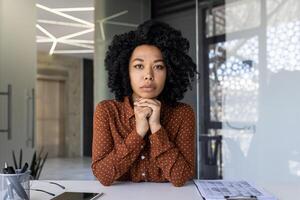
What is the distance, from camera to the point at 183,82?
117 centimetres

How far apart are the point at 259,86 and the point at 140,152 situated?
108 inches

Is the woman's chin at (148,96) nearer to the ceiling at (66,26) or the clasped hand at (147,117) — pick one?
the clasped hand at (147,117)

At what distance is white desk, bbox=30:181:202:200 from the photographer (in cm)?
92

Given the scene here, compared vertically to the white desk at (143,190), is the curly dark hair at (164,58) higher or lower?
higher

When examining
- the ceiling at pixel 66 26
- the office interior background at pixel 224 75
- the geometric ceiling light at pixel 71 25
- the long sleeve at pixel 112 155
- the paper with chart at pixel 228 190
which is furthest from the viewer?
the ceiling at pixel 66 26

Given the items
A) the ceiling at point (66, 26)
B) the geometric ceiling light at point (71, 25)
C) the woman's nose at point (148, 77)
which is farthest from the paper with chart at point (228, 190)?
the ceiling at point (66, 26)

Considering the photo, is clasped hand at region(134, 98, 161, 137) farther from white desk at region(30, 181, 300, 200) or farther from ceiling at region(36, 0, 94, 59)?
ceiling at region(36, 0, 94, 59)

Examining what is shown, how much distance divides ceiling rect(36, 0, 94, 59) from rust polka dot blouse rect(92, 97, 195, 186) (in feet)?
11.6

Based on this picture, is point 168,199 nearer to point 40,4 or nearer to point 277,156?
point 277,156

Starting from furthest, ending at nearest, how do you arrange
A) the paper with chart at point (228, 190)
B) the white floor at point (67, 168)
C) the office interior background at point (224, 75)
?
1. the white floor at point (67, 168)
2. the office interior background at point (224, 75)
3. the paper with chart at point (228, 190)

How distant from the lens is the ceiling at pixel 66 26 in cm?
484

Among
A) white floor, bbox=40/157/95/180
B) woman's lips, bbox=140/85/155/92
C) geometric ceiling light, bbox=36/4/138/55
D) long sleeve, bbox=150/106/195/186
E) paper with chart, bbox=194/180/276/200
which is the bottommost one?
white floor, bbox=40/157/95/180

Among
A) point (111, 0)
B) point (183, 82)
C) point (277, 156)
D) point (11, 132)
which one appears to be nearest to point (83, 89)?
point (111, 0)

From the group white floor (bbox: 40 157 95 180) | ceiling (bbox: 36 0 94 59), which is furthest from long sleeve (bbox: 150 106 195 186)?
white floor (bbox: 40 157 95 180)
